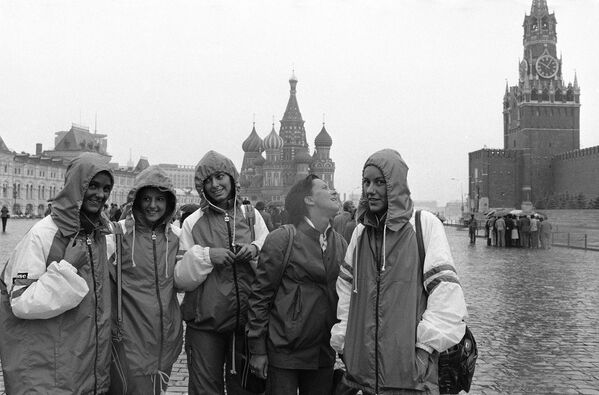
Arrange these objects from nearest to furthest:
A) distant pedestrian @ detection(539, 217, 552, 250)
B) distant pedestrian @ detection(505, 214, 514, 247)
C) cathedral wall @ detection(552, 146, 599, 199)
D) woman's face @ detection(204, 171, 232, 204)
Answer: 1. woman's face @ detection(204, 171, 232, 204)
2. distant pedestrian @ detection(539, 217, 552, 250)
3. distant pedestrian @ detection(505, 214, 514, 247)
4. cathedral wall @ detection(552, 146, 599, 199)

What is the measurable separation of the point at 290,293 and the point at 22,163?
284ft

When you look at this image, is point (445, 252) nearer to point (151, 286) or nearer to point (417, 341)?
point (417, 341)

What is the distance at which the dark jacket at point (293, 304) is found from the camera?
3.72m

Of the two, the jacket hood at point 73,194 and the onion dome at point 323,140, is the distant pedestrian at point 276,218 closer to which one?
the jacket hood at point 73,194

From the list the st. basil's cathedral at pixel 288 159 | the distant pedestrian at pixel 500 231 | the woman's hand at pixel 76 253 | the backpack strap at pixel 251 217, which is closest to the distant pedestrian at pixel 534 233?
the distant pedestrian at pixel 500 231

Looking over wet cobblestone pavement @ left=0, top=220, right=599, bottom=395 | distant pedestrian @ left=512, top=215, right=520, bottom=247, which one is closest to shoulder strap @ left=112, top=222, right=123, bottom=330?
wet cobblestone pavement @ left=0, top=220, right=599, bottom=395

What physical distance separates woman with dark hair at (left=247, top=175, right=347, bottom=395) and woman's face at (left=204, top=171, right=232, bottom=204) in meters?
0.62

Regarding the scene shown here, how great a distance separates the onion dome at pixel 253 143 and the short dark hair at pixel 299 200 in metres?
95.5

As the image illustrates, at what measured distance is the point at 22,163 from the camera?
81562mm

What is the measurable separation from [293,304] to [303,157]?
82.3 metres

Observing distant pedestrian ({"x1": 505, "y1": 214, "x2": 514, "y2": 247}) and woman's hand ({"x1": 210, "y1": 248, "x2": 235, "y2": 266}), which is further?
distant pedestrian ({"x1": 505, "y1": 214, "x2": 514, "y2": 247})

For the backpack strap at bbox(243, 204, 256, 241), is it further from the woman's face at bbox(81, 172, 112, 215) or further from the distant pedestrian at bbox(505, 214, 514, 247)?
the distant pedestrian at bbox(505, 214, 514, 247)

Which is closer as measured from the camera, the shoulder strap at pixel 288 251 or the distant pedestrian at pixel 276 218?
the shoulder strap at pixel 288 251

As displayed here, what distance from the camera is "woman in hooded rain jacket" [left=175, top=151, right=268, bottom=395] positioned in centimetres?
389
